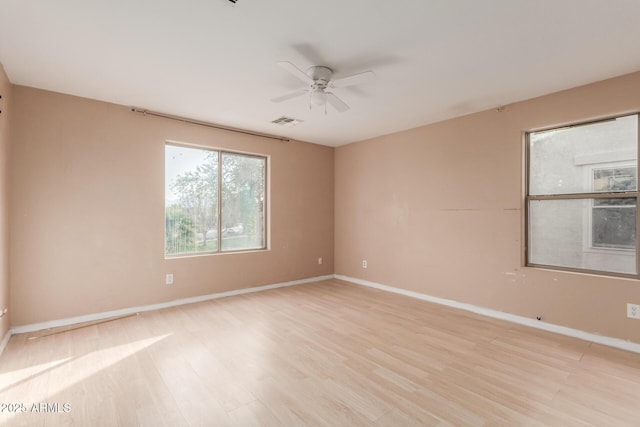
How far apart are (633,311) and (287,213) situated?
14.3 ft

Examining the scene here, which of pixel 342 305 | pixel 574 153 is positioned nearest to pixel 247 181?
pixel 342 305

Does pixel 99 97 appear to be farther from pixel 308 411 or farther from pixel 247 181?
pixel 308 411

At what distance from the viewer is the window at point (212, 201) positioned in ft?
13.6

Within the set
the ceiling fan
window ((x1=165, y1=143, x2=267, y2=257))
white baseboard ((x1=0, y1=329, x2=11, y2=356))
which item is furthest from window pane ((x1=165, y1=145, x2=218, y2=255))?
the ceiling fan

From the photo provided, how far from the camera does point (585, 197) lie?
310cm

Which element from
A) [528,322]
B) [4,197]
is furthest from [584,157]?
[4,197]

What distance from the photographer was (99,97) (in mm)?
3416

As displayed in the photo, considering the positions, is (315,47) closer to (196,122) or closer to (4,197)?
(196,122)

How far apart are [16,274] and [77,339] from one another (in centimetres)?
95

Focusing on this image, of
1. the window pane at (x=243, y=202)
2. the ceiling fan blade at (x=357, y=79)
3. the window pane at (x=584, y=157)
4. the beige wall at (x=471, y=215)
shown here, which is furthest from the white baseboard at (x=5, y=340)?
the window pane at (x=584, y=157)

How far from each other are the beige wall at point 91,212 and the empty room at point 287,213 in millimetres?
23

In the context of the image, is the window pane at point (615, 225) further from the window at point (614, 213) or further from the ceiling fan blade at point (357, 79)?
the ceiling fan blade at point (357, 79)

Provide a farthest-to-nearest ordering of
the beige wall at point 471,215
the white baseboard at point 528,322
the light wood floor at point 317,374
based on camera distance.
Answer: the beige wall at point 471,215 < the white baseboard at point 528,322 < the light wood floor at point 317,374

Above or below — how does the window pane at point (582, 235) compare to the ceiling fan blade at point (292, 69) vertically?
below
